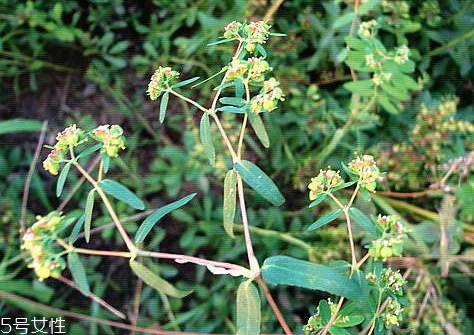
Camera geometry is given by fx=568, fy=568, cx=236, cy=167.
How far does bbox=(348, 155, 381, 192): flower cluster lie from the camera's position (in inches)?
33.6

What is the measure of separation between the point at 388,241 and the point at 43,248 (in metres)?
0.47

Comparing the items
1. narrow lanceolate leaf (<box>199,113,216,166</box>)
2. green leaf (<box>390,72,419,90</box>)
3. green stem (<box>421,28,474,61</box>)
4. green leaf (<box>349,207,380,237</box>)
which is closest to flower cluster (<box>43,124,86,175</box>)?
narrow lanceolate leaf (<box>199,113,216,166</box>)

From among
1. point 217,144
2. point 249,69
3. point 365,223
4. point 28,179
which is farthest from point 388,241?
point 28,179

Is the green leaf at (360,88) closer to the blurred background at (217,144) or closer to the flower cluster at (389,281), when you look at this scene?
the blurred background at (217,144)

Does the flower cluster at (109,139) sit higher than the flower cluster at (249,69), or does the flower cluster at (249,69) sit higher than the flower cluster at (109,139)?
the flower cluster at (249,69)

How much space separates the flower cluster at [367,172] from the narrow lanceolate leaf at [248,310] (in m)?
0.23

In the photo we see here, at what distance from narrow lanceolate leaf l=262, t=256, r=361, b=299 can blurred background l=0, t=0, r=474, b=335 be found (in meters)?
0.61

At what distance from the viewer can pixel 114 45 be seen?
1.87 metres

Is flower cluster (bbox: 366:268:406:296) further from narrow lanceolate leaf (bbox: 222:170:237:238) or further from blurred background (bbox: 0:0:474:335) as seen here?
blurred background (bbox: 0:0:474:335)

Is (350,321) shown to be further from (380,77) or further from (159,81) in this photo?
(380,77)

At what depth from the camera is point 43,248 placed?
0.75 m

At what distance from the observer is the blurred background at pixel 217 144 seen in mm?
1501

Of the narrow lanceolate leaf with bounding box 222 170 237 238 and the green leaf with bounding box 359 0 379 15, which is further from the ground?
the green leaf with bounding box 359 0 379 15

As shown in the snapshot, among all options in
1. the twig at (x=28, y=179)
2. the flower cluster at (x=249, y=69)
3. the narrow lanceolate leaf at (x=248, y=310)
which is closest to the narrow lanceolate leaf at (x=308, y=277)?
the narrow lanceolate leaf at (x=248, y=310)
